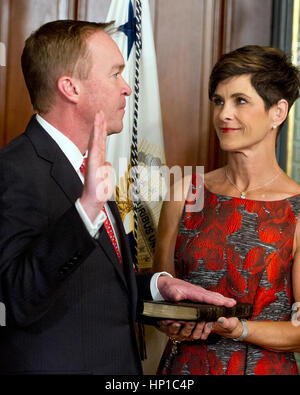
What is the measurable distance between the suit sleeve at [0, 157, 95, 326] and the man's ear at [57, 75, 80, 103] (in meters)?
0.39

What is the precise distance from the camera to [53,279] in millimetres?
1148

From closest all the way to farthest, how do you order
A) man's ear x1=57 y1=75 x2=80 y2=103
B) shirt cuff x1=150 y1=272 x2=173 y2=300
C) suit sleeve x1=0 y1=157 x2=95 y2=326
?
1. suit sleeve x1=0 y1=157 x2=95 y2=326
2. man's ear x1=57 y1=75 x2=80 y2=103
3. shirt cuff x1=150 y1=272 x2=173 y2=300

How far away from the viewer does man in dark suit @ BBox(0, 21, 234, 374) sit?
1161 millimetres

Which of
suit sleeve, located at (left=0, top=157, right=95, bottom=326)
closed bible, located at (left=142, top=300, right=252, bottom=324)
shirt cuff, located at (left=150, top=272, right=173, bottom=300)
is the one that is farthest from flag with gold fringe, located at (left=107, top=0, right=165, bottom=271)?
suit sleeve, located at (left=0, top=157, right=95, bottom=326)

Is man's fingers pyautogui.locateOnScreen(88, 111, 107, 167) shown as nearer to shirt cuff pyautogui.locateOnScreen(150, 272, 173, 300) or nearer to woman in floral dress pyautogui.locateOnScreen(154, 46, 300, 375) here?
shirt cuff pyautogui.locateOnScreen(150, 272, 173, 300)

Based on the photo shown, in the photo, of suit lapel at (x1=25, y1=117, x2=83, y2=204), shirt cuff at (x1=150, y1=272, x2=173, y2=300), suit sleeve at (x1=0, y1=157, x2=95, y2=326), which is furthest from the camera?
shirt cuff at (x1=150, y1=272, x2=173, y2=300)

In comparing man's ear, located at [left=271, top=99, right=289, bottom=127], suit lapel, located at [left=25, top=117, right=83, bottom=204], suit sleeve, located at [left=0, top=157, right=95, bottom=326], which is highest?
man's ear, located at [left=271, top=99, right=289, bottom=127]

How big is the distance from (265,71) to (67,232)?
1.27 metres

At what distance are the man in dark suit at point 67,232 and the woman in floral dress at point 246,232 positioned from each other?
34 cm

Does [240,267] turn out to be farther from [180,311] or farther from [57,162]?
[57,162]

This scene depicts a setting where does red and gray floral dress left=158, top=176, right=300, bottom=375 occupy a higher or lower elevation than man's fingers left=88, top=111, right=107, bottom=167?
lower

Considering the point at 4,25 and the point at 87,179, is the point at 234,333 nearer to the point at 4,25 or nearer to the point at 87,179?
the point at 87,179

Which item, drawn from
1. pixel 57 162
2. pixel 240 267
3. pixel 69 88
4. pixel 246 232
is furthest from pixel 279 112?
pixel 57 162

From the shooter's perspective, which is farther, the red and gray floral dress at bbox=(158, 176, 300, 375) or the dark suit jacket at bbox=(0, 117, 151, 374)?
the red and gray floral dress at bbox=(158, 176, 300, 375)
